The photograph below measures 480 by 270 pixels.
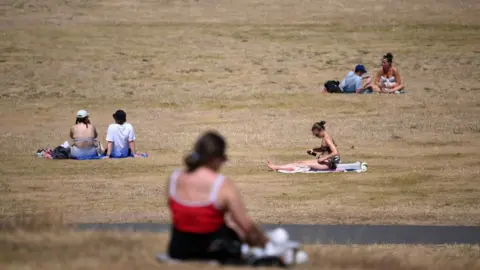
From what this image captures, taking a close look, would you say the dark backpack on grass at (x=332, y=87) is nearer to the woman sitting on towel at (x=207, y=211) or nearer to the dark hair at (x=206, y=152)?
the woman sitting on towel at (x=207, y=211)

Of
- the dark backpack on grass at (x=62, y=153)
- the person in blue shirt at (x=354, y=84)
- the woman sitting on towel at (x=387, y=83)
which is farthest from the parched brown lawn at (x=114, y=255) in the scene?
the woman sitting on towel at (x=387, y=83)

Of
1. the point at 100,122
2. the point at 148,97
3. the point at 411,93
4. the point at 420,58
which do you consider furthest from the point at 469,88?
the point at 100,122

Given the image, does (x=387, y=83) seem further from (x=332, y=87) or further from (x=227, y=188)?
(x=227, y=188)

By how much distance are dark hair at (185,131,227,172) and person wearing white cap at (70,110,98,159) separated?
11623 millimetres

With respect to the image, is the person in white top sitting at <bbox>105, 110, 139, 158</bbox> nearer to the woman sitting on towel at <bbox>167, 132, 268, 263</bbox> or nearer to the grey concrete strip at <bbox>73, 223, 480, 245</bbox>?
the grey concrete strip at <bbox>73, 223, 480, 245</bbox>

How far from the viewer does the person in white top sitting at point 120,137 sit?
65.0 ft

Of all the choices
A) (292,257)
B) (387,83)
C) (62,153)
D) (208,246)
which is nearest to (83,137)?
(62,153)

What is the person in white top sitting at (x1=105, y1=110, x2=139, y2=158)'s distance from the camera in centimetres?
1980

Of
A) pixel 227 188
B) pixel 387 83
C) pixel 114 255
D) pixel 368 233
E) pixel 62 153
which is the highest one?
pixel 387 83

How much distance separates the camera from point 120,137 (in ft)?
65.4

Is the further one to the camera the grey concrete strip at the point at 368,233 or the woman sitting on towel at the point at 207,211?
the grey concrete strip at the point at 368,233

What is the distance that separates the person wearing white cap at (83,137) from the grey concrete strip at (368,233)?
5823 mm

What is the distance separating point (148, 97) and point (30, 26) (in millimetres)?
11782

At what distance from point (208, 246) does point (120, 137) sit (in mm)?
11680
